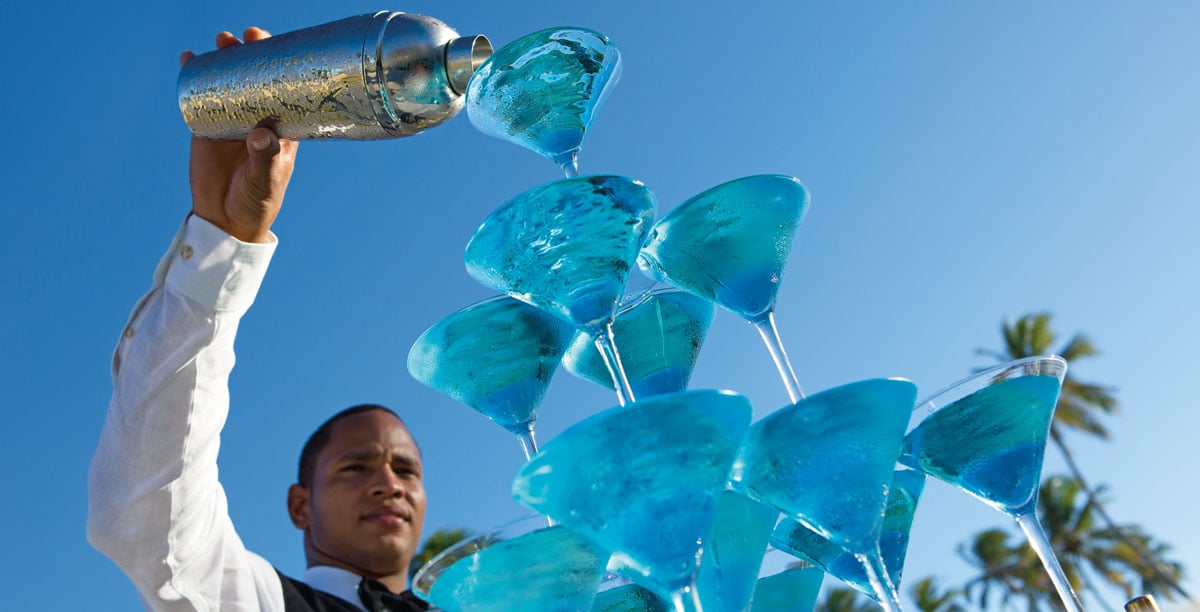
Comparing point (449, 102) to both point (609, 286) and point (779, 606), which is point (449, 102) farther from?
point (779, 606)

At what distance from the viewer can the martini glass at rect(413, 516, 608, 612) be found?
1.58 m

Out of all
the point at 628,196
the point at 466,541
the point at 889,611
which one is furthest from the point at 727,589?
the point at 628,196

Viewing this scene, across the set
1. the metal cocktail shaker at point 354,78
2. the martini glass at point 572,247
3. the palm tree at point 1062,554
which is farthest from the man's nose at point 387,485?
the palm tree at point 1062,554

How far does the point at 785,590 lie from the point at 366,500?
2109 mm

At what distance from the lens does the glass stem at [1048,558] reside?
1703 mm

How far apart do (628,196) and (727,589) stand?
0.75m

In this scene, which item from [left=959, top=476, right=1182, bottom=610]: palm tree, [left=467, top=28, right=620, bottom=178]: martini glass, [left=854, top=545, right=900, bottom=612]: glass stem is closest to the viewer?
[left=854, top=545, right=900, bottom=612]: glass stem

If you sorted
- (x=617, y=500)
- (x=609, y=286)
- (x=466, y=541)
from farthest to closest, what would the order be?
(x=609, y=286)
(x=466, y=541)
(x=617, y=500)

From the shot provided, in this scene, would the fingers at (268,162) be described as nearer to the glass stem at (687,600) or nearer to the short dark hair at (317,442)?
the glass stem at (687,600)

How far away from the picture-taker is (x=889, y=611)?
1686mm

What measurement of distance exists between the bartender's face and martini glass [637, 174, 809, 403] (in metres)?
2.15

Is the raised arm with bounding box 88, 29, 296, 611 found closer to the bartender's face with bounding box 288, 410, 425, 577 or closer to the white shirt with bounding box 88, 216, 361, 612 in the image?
the white shirt with bounding box 88, 216, 361, 612

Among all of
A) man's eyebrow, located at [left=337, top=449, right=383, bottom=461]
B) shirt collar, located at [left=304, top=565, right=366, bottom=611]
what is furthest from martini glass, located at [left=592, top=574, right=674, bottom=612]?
man's eyebrow, located at [left=337, top=449, right=383, bottom=461]

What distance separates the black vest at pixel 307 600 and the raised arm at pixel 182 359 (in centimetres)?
91
